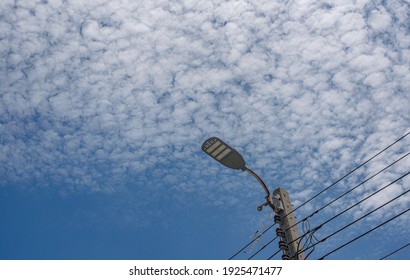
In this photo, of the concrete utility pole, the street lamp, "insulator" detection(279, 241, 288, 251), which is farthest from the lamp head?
"insulator" detection(279, 241, 288, 251)

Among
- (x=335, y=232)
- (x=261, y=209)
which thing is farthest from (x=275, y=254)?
(x=335, y=232)

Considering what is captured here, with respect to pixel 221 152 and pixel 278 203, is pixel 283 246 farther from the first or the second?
pixel 221 152

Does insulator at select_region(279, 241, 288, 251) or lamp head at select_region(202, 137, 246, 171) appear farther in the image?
lamp head at select_region(202, 137, 246, 171)

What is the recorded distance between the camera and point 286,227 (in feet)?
26.0

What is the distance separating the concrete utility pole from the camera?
757 centimetres

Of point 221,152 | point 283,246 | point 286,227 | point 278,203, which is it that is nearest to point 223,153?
point 221,152

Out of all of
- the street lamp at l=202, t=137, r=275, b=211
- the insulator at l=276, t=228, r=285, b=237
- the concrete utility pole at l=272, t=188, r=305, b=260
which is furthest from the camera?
the street lamp at l=202, t=137, r=275, b=211

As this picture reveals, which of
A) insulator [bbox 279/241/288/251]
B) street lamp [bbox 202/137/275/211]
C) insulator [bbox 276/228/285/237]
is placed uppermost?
street lamp [bbox 202/137/275/211]

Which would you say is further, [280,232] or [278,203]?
[278,203]

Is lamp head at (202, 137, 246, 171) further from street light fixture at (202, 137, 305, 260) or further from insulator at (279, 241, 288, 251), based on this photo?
insulator at (279, 241, 288, 251)

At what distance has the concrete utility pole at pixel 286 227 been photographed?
757 cm

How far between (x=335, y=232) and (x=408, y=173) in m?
1.49

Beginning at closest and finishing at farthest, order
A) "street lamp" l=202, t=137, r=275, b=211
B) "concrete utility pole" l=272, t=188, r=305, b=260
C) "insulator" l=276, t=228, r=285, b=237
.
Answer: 1. "concrete utility pole" l=272, t=188, r=305, b=260
2. "insulator" l=276, t=228, r=285, b=237
3. "street lamp" l=202, t=137, r=275, b=211

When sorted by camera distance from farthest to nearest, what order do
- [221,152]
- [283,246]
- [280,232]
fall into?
1. [221,152]
2. [280,232]
3. [283,246]
